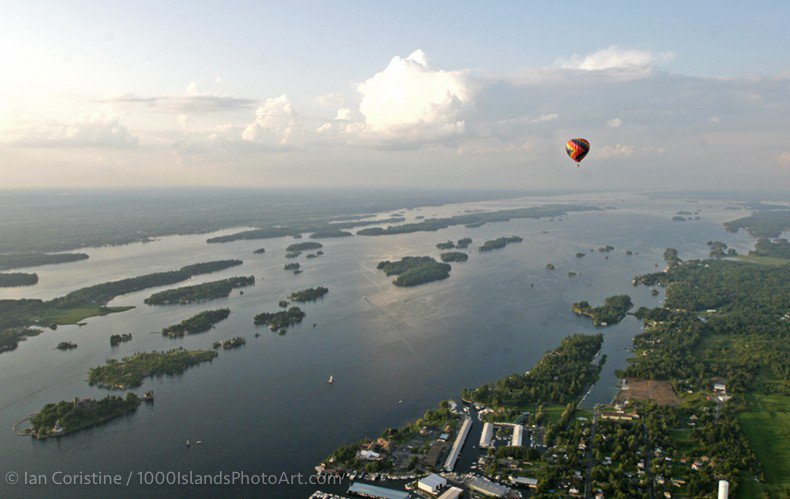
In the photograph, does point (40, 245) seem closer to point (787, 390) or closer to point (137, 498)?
point (137, 498)

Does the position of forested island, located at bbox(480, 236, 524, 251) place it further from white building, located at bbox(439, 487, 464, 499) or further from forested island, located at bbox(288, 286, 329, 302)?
white building, located at bbox(439, 487, 464, 499)

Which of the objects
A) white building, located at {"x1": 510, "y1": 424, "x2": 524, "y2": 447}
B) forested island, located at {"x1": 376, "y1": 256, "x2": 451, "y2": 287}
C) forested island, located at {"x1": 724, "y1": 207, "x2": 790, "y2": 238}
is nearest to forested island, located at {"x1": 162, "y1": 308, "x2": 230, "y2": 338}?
forested island, located at {"x1": 376, "y1": 256, "x2": 451, "y2": 287}

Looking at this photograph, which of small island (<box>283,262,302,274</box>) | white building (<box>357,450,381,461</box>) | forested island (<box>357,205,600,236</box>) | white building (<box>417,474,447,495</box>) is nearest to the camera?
white building (<box>417,474,447,495</box>)

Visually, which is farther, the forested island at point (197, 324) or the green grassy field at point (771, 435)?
the forested island at point (197, 324)

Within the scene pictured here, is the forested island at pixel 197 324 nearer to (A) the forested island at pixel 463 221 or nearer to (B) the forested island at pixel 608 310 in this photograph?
(B) the forested island at pixel 608 310

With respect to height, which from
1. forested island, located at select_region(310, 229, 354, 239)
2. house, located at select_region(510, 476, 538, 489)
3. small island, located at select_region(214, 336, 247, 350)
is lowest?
house, located at select_region(510, 476, 538, 489)

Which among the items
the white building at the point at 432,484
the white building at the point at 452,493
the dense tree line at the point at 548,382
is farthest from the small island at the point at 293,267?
the white building at the point at 452,493

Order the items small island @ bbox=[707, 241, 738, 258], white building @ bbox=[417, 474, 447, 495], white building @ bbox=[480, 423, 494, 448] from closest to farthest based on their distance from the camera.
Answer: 1. white building @ bbox=[417, 474, 447, 495]
2. white building @ bbox=[480, 423, 494, 448]
3. small island @ bbox=[707, 241, 738, 258]
